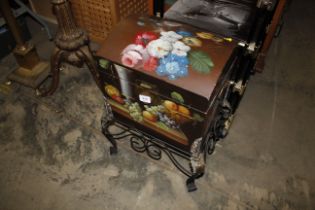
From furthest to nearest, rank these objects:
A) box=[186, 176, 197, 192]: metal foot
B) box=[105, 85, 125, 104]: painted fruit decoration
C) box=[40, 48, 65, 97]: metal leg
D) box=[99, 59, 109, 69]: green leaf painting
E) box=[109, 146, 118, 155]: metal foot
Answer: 1. box=[40, 48, 65, 97]: metal leg
2. box=[109, 146, 118, 155]: metal foot
3. box=[186, 176, 197, 192]: metal foot
4. box=[105, 85, 125, 104]: painted fruit decoration
5. box=[99, 59, 109, 69]: green leaf painting

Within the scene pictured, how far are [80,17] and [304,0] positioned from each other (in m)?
2.24

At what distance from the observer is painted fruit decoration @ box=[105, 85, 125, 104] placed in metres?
1.11

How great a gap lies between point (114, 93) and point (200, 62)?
1.31 feet

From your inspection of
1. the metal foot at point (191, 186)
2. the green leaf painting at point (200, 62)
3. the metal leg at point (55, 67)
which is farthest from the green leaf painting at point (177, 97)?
the metal leg at point (55, 67)

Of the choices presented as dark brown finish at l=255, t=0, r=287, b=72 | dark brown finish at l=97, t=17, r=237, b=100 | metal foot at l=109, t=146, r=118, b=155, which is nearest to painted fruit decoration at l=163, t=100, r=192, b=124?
dark brown finish at l=97, t=17, r=237, b=100

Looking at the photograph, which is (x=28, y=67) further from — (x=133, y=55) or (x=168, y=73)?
(x=168, y=73)

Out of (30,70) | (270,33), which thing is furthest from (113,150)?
(270,33)

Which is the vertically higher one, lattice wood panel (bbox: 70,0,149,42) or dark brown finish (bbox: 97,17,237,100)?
dark brown finish (bbox: 97,17,237,100)

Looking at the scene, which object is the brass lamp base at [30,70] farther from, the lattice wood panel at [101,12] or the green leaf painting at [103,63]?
the green leaf painting at [103,63]

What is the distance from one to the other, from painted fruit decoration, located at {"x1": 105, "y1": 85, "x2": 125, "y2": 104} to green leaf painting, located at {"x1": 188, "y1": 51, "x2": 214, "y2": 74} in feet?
1.14

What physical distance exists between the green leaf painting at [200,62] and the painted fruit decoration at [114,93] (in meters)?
0.35

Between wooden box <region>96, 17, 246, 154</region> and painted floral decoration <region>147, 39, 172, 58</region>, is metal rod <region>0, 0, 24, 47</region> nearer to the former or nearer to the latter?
wooden box <region>96, 17, 246, 154</region>

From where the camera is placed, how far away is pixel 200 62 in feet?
3.10

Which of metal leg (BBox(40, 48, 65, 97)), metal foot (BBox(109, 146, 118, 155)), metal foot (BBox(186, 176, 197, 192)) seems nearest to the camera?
metal foot (BBox(186, 176, 197, 192))
